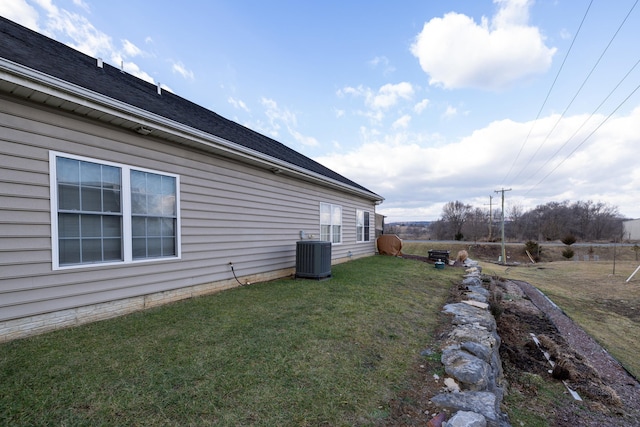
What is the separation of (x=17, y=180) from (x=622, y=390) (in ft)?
26.0

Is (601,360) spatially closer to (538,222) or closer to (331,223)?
(331,223)

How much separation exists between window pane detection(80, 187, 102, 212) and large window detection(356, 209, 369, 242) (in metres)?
9.32

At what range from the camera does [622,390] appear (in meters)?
3.75

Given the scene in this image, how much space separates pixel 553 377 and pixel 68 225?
255 inches

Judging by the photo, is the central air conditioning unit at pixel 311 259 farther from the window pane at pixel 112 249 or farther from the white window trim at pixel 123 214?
the window pane at pixel 112 249

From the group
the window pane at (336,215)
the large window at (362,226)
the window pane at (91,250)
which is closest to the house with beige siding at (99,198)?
the window pane at (91,250)

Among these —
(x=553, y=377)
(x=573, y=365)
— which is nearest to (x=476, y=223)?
(x=573, y=365)

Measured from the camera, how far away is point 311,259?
658 centimetres

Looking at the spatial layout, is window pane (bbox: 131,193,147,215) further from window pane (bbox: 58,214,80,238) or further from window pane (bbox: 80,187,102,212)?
window pane (bbox: 58,214,80,238)

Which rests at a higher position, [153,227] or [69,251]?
[153,227]

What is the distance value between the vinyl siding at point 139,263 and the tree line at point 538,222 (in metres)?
34.7

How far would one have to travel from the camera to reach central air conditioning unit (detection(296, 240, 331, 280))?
655cm

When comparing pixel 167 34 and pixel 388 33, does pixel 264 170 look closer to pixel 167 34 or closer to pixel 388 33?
pixel 167 34

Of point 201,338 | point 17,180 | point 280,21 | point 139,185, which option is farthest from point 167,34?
point 201,338
